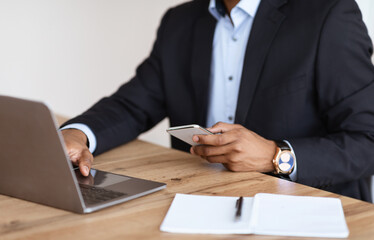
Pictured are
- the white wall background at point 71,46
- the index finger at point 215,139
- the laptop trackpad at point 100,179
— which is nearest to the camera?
the laptop trackpad at point 100,179

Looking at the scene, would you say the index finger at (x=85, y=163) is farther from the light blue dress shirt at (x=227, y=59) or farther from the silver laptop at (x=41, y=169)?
the light blue dress shirt at (x=227, y=59)

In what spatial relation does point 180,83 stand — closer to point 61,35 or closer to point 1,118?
point 1,118

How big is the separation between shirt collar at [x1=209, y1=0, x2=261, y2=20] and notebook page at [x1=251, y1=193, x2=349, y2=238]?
34.0 inches

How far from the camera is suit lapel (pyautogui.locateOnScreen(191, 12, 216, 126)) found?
177 centimetres

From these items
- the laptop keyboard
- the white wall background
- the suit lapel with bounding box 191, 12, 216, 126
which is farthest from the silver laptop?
the white wall background

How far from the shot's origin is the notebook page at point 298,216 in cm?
85

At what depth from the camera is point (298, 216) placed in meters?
0.91

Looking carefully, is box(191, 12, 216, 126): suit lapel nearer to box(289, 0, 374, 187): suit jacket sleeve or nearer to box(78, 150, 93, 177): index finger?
box(289, 0, 374, 187): suit jacket sleeve

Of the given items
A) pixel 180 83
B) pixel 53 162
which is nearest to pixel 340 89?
pixel 180 83

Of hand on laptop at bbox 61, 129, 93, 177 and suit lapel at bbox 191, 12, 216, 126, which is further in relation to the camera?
suit lapel at bbox 191, 12, 216, 126

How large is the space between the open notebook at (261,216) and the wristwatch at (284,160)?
272mm

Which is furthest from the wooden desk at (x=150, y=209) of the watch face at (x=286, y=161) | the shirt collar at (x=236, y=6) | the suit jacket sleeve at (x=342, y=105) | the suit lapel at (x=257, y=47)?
the shirt collar at (x=236, y=6)

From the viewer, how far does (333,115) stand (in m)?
1.49

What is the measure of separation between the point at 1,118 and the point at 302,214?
2.00 feet
